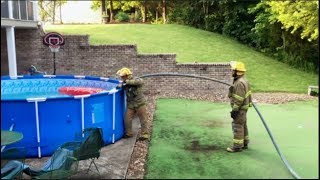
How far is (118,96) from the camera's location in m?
10.1

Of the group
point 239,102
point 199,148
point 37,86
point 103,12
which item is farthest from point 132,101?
point 103,12

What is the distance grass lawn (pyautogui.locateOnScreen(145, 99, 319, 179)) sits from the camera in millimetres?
7891

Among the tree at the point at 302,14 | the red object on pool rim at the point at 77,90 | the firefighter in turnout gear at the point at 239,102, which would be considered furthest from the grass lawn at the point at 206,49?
the firefighter in turnout gear at the point at 239,102

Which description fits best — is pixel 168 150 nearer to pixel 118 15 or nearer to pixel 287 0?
pixel 287 0

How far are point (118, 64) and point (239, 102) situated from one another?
877 centimetres

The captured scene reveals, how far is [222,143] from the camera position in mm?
9859

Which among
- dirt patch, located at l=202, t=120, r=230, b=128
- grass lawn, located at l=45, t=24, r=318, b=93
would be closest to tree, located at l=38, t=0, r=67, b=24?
grass lawn, located at l=45, t=24, r=318, b=93

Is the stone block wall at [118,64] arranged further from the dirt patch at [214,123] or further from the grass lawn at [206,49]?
the dirt patch at [214,123]

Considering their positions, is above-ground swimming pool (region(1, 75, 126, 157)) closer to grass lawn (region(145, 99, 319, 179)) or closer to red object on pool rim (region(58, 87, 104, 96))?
grass lawn (region(145, 99, 319, 179))

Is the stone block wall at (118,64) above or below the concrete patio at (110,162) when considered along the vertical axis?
above

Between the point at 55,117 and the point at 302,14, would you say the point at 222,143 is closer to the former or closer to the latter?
the point at 55,117

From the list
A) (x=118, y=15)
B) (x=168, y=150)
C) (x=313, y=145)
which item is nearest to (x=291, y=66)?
(x=313, y=145)

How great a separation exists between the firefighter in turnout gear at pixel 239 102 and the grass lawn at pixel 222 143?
0.28m

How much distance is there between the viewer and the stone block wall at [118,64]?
16344mm
